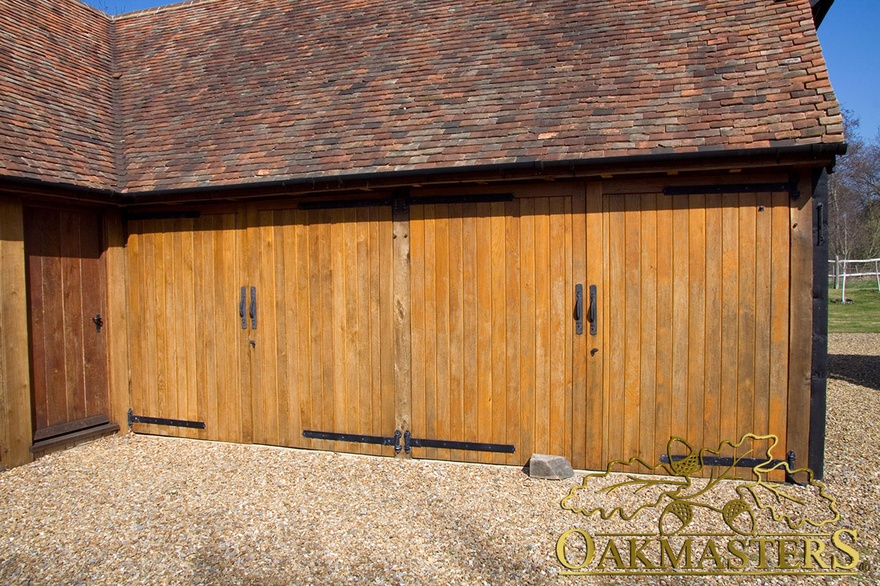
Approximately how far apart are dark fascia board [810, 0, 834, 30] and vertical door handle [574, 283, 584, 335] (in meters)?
4.46

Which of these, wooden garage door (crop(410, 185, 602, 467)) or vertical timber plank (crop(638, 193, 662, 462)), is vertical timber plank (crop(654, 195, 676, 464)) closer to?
vertical timber plank (crop(638, 193, 662, 462))

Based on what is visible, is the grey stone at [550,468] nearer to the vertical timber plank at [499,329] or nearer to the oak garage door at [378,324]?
the oak garage door at [378,324]

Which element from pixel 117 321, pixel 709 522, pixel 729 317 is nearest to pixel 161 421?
pixel 117 321

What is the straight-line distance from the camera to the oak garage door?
569cm

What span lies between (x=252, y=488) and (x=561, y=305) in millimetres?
3270

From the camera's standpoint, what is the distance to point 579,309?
220 inches

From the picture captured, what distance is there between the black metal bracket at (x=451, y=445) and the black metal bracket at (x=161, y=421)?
8.24 feet

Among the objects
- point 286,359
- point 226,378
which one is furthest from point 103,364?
point 286,359

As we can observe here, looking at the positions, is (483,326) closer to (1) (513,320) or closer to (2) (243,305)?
(1) (513,320)

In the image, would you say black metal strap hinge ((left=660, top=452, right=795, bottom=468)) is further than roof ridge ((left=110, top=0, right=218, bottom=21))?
No

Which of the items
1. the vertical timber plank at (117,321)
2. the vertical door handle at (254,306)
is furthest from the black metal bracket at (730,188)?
the vertical timber plank at (117,321)

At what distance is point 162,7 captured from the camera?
10.5m

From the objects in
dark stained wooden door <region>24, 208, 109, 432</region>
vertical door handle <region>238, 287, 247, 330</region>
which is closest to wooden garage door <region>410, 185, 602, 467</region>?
vertical door handle <region>238, 287, 247, 330</region>

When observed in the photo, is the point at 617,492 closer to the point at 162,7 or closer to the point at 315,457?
the point at 315,457
